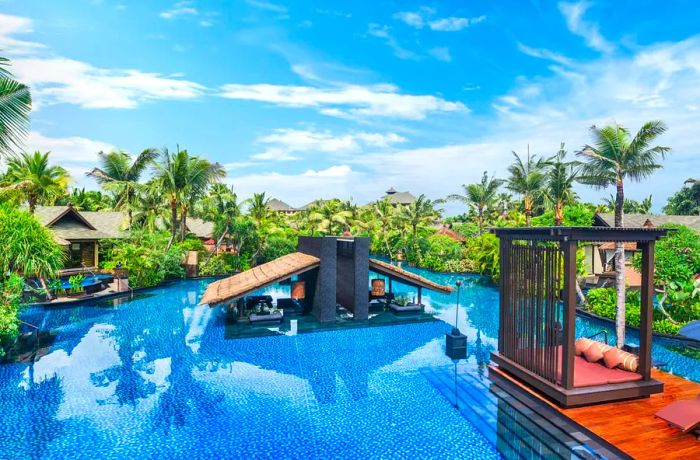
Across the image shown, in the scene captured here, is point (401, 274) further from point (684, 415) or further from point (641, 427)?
point (684, 415)

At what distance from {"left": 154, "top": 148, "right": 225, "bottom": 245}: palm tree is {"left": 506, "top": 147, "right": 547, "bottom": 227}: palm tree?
72.0 feet

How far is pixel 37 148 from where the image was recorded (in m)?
26.5

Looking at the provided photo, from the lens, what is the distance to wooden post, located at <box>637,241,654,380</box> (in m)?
8.28

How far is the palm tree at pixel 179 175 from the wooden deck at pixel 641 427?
26.2 meters

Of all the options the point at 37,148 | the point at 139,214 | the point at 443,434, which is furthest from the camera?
the point at 139,214

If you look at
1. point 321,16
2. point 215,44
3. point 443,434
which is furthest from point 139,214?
point 443,434

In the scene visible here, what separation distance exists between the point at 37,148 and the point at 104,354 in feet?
67.4

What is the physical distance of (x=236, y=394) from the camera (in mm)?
10070

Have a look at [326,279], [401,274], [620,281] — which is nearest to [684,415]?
[620,281]

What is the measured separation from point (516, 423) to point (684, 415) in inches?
109

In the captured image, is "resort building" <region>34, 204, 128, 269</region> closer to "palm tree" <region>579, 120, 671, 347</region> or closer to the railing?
the railing

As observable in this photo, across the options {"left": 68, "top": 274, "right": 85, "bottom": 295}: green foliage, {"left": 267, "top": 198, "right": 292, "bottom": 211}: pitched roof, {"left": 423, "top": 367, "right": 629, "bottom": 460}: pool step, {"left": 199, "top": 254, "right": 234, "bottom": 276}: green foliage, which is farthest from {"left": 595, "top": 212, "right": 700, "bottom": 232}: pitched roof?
{"left": 267, "top": 198, "right": 292, "bottom": 211}: pitched roof

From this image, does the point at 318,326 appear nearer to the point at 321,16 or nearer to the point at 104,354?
the point at 104,354

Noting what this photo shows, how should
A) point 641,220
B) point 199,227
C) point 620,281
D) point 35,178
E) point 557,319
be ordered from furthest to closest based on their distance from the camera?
point 199,227
point 641,220
point 35,178
point 620,281
point 557,319
